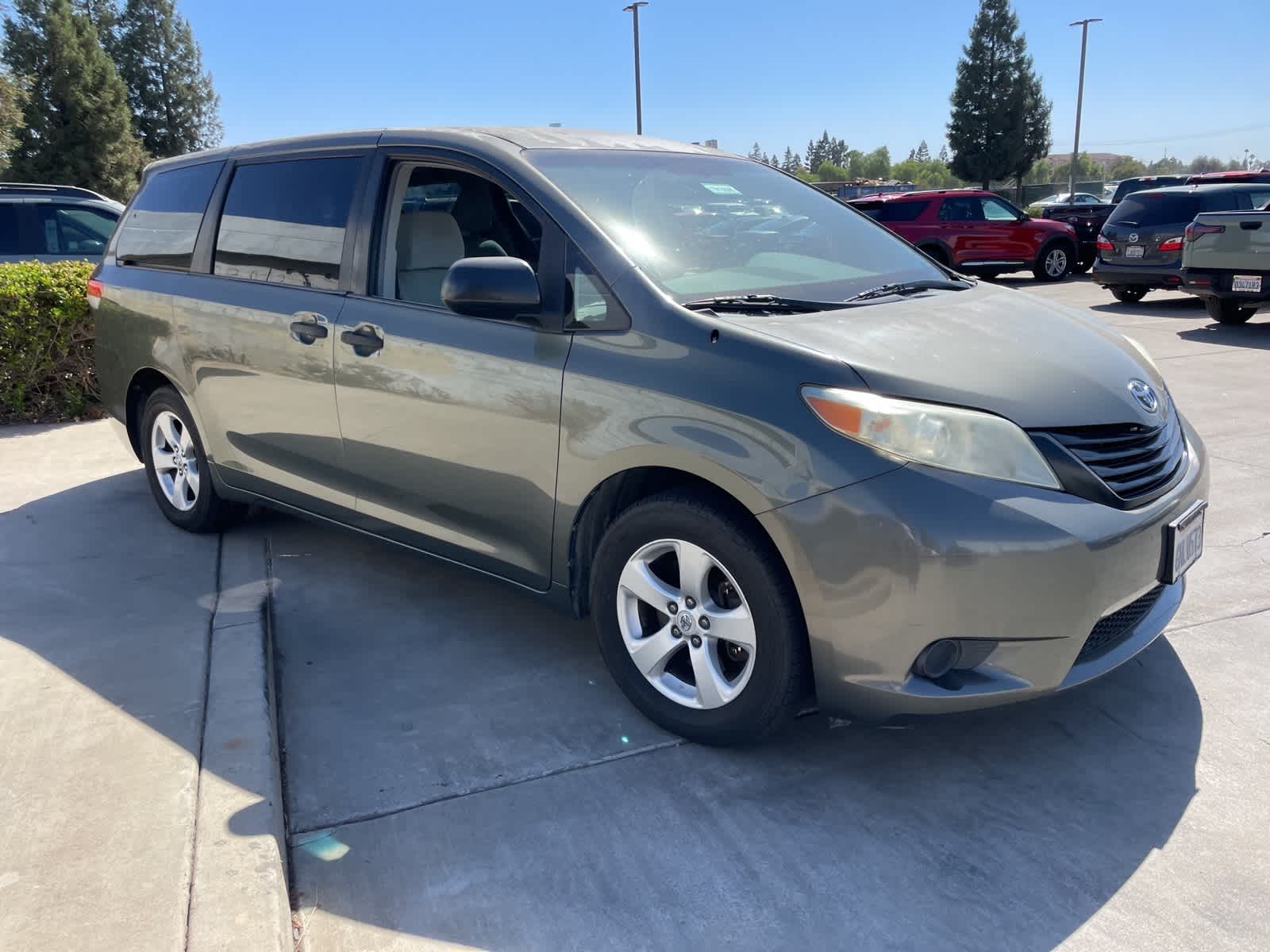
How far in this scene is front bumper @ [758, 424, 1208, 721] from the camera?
2609 millimetres

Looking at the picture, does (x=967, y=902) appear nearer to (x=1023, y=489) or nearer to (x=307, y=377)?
(x=1023, y=489)

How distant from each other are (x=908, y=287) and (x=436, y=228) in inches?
67.1

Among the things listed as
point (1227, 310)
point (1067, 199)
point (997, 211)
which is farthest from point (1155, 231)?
point (1067, 199)

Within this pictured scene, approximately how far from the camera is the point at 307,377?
4109 mm

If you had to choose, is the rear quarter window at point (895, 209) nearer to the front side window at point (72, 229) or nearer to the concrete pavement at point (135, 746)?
the front side window at point (72, 229)

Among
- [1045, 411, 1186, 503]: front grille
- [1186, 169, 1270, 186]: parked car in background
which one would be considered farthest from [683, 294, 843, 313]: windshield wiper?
[1186, 169, 1270, 186]: parked car in background

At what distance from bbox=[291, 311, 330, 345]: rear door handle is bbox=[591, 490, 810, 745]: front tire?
59.2 inches

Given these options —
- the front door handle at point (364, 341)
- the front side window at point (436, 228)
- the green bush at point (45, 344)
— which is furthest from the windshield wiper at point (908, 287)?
the green bush at point (45, 344)

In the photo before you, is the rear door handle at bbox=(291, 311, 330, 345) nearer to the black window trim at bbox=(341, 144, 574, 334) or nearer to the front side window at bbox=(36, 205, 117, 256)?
the black window trim at bbox=(341, 144, 574, 334)

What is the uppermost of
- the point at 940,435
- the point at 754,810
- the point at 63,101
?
the point at 63,101

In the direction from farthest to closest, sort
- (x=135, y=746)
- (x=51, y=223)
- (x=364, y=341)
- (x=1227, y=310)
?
(x=1227, y=310) → (x=51, y=223) → (x=364, y=341) → (x=135, y=746)

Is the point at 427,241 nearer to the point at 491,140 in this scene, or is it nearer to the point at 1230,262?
the point at 491,140

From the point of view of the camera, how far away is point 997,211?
1852 centimetres

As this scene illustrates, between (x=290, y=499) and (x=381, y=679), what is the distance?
3.64 feet
